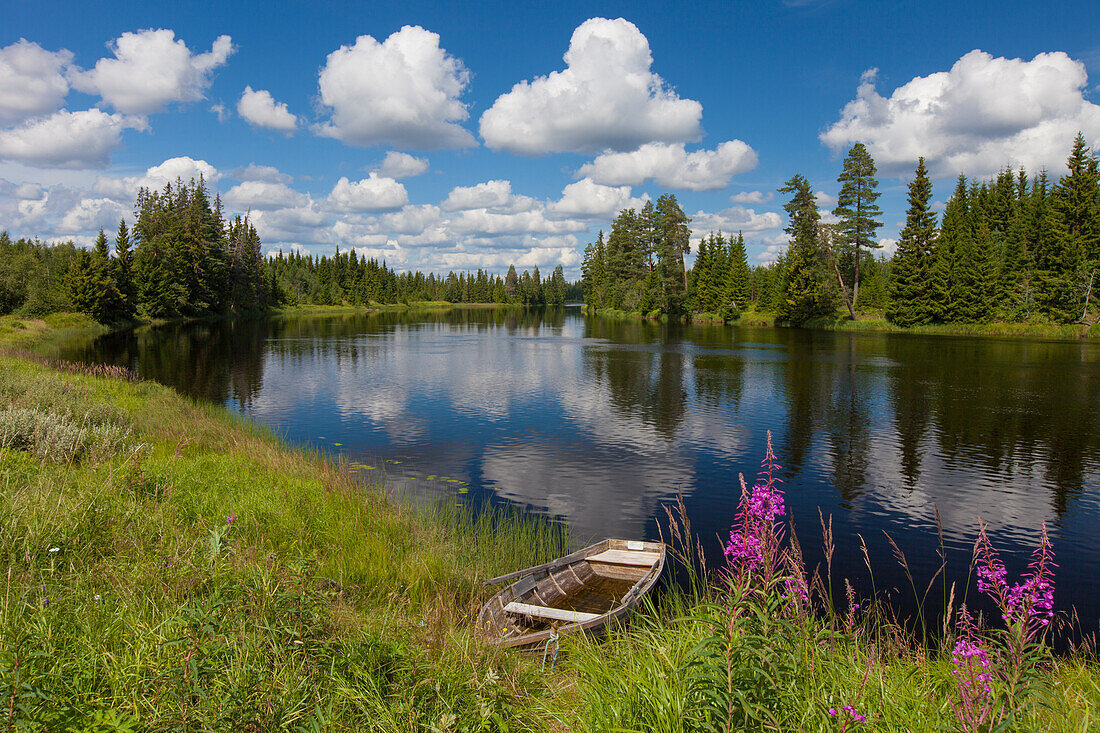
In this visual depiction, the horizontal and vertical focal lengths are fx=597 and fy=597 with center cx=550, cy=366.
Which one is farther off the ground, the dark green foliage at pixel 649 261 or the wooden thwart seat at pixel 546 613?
the dark green foliage at pixel 649 261

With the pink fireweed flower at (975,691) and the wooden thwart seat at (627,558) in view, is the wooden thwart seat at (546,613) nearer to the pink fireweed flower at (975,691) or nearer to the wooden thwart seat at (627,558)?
the wooden thwart seat at (627,558)

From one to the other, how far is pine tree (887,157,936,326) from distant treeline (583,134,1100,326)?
0.36 feet

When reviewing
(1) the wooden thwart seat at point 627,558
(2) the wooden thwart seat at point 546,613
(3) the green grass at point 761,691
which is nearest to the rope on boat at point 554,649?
(2) the wooden thwart seat at point 546,613

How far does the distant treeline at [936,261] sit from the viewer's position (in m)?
58.9

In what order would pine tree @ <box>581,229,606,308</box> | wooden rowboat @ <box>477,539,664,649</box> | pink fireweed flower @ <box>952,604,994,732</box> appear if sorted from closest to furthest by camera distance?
pink fireweed flower @ <box>952,604,994,732</box> → wooden rowboat @ <box>477,539,664,649</box> → pine tree @ <box>581,229,606,308</box>

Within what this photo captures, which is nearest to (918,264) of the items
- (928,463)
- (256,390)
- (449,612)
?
(928,463)

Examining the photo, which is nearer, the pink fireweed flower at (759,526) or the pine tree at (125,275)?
the pink fireweed flower at (759,526)

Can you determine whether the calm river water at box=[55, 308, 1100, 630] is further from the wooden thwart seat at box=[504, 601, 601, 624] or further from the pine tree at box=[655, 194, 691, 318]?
the pine tree at box=[655, 194, 691, 318]

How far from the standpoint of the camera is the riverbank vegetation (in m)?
3.54

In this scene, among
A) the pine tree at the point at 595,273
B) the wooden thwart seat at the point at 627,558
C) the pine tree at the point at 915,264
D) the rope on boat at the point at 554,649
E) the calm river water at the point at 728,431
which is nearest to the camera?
the rope on boat at the point at 554,649

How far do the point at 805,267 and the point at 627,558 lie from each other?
68221mm

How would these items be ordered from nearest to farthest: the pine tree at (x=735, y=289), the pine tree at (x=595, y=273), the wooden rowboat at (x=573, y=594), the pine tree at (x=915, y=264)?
the wooden rowboat at (x=573, y=594) < the pine tree at (x=915, y=264) < the pine tree at (x=735, y=289) < the pine tree at (x=595, y=273)

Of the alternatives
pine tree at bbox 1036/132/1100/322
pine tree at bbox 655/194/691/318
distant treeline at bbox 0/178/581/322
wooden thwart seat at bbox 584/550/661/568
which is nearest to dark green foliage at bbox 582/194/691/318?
pine tree at bbox 655/194/691/318

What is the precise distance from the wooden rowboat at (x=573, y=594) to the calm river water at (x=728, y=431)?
1.77 metres
